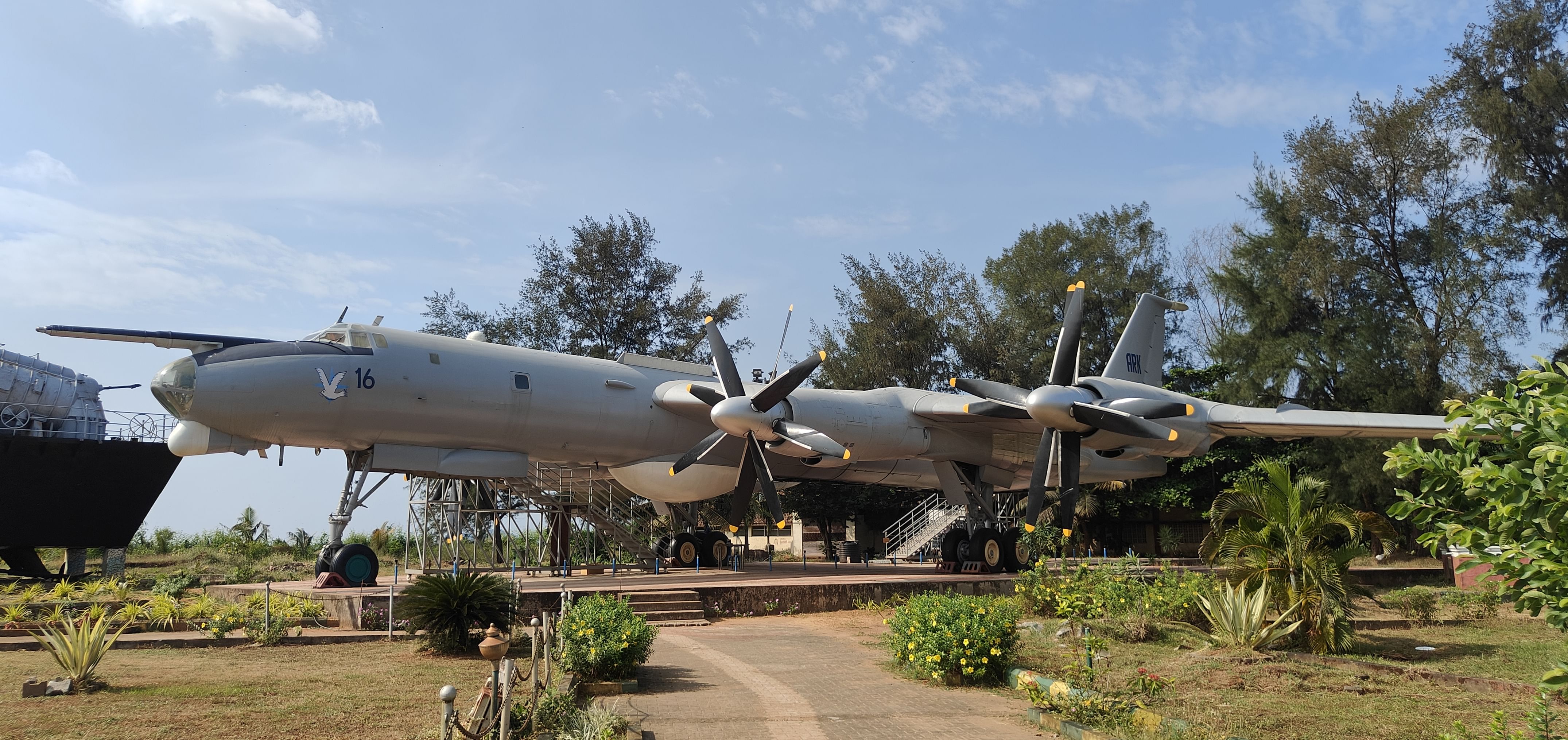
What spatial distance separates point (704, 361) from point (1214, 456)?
2127cm

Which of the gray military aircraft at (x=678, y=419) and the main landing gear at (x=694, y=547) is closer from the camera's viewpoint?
the gray military aircraft at (x=678, y=419)

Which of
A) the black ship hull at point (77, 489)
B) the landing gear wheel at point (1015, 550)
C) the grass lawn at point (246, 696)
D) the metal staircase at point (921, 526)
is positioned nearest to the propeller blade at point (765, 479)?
the landing gear wheel at point (1015, 550)

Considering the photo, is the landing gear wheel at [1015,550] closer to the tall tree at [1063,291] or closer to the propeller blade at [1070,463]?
the propeller blade at [1070,463]

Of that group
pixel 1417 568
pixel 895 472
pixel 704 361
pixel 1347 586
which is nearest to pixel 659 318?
pixel 704 361

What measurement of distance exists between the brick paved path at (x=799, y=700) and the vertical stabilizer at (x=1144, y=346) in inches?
539

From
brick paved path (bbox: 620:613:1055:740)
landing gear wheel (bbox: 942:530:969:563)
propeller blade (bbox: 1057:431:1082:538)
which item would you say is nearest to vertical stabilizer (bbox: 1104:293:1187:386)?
propeller blade (bbox: 1057:431:1082:538)

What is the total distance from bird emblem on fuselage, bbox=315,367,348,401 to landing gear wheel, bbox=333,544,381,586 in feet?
8.61

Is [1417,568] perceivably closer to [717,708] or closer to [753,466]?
[753,466]

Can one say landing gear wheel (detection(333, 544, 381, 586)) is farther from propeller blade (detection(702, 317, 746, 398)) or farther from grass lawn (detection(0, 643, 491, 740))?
propeller blade (detection(702, 317, 746, 398))

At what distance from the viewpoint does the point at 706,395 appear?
20.0m

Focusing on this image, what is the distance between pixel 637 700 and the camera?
9273 millimetres

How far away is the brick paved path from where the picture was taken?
8.04 metres

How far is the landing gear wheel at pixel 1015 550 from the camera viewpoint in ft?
76.2

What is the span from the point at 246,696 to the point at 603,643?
3.21m
